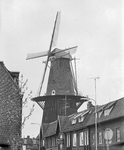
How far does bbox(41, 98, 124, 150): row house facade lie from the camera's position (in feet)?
143

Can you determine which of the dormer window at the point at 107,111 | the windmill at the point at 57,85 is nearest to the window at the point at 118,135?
the dormer window at the point at 107,111

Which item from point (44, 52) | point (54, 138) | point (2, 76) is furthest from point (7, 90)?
point (44, 52)

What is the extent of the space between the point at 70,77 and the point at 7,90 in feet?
169

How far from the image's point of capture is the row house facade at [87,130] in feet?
143

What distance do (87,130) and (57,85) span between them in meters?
25.1

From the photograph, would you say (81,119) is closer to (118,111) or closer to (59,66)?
(118,111)

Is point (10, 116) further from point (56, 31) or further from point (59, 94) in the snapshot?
point (56, 31)

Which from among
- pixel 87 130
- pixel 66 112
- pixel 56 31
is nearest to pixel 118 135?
pixel 87 130

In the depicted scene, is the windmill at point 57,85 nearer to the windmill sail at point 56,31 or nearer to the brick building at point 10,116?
the windmill sail at point 56,31

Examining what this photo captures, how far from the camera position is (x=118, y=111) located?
145ft

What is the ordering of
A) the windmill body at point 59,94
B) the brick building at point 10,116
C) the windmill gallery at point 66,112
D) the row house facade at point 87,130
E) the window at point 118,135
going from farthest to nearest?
the windmill body at point 59,94 → the windmill gallery at point 66,112 → the row house facade at point 87,130 → the window at point 118,135 → the brick building at point 10,116

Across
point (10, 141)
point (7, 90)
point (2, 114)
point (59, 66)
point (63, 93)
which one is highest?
point (59, 66)

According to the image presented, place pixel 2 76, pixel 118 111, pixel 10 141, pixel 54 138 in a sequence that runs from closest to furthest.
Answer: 1. pixel 10 141
2. pixel 2 76
3. pixel 118 111
4. pixel 54 138

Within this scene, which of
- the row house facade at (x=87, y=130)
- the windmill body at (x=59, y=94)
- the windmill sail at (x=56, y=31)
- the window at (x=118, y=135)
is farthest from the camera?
the windmill sail at (x=56, y=31)
